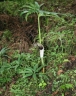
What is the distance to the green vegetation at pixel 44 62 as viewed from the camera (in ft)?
11.9

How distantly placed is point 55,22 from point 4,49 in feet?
4.78

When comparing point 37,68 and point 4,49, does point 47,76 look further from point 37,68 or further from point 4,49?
point 4,49

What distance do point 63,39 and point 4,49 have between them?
145cm

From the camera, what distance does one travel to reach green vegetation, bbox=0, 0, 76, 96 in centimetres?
364

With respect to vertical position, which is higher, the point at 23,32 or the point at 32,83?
the point at 23,32

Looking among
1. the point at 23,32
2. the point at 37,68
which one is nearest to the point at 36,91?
the point at 37,68

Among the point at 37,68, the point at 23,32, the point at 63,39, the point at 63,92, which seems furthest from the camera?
the point at 23,32

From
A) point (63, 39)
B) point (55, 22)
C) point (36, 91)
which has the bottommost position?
point (36, 91)

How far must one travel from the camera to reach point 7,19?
5098 millimetres

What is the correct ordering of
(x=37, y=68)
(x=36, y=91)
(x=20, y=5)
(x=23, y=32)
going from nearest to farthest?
(x=36, y=91)
(x=37, y=68)
(x=23, y=32)
(x=20, y=5)

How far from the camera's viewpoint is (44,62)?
4125mm

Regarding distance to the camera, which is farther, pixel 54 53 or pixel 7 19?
pixel 7 19

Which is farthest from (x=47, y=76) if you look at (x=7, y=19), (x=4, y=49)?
(x=7, y=19)

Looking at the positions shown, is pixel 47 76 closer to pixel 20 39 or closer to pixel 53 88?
pixel 53 88
